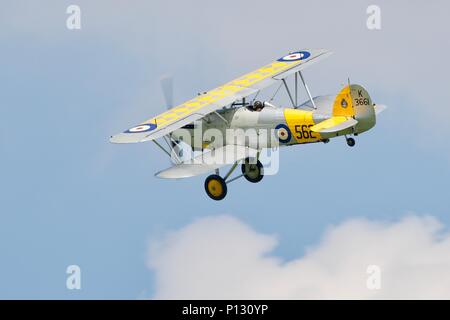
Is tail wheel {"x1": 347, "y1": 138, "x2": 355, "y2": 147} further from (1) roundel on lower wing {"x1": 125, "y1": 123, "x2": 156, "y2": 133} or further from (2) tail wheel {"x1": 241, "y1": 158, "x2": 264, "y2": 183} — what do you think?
(1) roundel on lower wing {"x1": 125, "y1": 123, "x2": 156, "y2": 133}

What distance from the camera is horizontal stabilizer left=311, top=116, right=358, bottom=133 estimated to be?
128 ft

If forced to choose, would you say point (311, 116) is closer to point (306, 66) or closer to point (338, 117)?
point (338, 117)

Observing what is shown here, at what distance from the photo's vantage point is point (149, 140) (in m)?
38.4

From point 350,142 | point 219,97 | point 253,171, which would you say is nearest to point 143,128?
point 219,97

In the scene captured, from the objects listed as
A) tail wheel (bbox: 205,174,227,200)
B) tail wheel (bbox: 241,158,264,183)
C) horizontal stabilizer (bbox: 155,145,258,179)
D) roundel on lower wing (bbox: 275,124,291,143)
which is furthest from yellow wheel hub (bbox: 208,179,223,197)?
roundel on lower wing (bbox: 275,124,291,143)

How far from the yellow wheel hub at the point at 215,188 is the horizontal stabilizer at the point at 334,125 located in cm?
295

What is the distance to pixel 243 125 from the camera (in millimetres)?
40656

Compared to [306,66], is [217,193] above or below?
below

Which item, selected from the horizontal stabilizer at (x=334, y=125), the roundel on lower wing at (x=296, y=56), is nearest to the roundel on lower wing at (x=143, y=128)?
the horizontal stabilizer at (x=334, y=125)

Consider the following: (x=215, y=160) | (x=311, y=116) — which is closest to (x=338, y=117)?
(x=311, y=116)

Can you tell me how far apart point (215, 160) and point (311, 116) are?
2.80m

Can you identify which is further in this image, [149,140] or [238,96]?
[238,96]

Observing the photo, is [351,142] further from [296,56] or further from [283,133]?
[296,56]

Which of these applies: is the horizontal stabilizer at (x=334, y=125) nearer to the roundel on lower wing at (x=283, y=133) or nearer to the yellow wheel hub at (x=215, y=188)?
the roundel on lower wing at (x=283, y=133)
